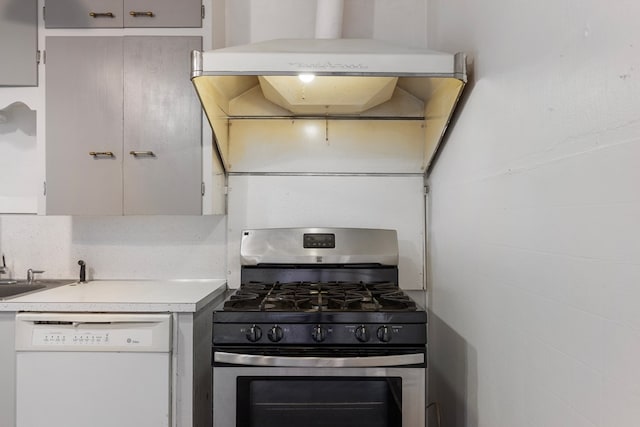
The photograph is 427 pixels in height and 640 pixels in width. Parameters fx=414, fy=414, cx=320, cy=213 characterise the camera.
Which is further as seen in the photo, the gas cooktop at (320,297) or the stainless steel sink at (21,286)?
the stainless steel sink at (21,286)

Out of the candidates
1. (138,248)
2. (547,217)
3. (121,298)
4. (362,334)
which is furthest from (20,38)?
(547,217)

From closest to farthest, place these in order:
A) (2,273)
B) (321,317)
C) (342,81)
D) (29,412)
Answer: (321,317) → (29,412) → (342,81) → (2,273)

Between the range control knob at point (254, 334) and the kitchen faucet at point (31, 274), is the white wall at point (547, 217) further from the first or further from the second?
the kitchen faucet at point (31, 274)

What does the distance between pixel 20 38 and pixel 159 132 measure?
75 cm

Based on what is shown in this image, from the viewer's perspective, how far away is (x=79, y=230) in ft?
7.18

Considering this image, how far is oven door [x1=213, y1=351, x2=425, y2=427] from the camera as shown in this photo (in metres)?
1.37

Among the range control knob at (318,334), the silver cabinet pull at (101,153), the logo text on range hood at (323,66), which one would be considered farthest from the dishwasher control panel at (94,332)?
the logo text on range hood at (323,66)

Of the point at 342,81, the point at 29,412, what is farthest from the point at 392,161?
the point at 29,412

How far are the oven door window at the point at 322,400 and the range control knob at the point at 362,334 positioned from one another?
0.42 ft

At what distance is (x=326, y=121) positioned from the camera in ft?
6.99

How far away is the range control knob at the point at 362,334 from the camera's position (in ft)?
4.54

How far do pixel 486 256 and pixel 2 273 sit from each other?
2.35m

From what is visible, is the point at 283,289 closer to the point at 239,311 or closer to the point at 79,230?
the point at 239,311

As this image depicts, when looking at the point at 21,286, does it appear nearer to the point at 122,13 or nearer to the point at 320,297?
the point at 122,13
